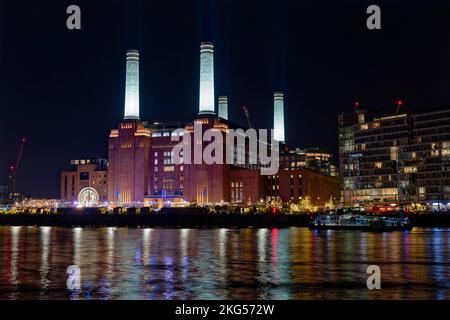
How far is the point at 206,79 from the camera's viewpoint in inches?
7023

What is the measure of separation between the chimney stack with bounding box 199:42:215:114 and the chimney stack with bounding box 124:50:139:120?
793 inches

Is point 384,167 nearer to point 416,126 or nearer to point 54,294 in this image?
point 416,126

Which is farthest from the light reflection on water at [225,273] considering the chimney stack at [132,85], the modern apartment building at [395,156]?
the chimney stack at [132,85]

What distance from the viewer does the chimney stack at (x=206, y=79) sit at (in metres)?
179

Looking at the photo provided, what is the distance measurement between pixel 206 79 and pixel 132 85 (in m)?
22.8

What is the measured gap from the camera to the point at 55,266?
44.1 m

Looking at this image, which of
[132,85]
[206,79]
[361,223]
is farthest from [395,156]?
[132,85]

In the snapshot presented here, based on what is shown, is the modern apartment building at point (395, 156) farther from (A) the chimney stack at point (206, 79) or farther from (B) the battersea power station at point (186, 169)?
(A) the chimney stack at point (206, 79)

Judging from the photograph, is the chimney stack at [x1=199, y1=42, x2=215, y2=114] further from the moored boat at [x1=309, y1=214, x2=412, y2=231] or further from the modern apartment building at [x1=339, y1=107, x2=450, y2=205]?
the moored boat at [x1=309, y1=214, x2=412, y2=231]

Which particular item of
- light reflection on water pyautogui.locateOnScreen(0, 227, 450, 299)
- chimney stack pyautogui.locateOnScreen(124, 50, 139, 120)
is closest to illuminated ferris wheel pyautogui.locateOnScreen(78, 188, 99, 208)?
chimney stack pyautogui.locateOnScreen(124, 50, 139, 120)

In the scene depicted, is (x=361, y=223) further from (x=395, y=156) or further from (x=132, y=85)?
(x=132, y=85)

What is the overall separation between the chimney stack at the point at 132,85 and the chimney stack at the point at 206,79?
66.1ft

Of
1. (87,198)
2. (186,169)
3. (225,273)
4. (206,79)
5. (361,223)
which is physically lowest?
(225,273)

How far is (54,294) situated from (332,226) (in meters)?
86.3
